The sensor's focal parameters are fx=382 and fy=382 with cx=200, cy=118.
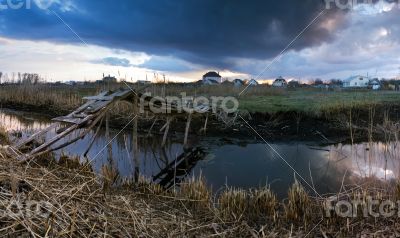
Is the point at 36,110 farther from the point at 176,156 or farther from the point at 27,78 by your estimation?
the point at 176,156

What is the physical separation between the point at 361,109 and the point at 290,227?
15617 mm

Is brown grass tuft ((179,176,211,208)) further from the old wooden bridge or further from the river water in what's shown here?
the old wooden bridge

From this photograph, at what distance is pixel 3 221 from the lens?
3557 mm

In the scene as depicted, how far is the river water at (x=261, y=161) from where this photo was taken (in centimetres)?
962

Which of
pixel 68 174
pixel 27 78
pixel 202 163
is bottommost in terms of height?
pixel 202 163

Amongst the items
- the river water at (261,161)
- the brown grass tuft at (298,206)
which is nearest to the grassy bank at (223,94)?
the river water at (261,161)

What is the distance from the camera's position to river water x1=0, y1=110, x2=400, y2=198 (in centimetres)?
962

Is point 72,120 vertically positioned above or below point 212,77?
below

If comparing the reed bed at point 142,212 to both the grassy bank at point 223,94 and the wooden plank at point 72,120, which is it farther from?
the grassy bank at point 223,94

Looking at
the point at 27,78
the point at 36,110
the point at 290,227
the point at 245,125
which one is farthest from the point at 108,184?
the point at 27,78

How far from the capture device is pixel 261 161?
12.0 metres

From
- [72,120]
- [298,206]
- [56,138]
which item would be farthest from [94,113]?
[298,206]

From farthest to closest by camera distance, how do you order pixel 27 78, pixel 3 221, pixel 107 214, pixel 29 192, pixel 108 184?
pixel 27 78 → pixel 108 184 → pixel 107 214 → pixel 29 192 → pixel 3 221

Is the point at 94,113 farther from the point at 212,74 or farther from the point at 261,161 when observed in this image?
the point at 212,74
